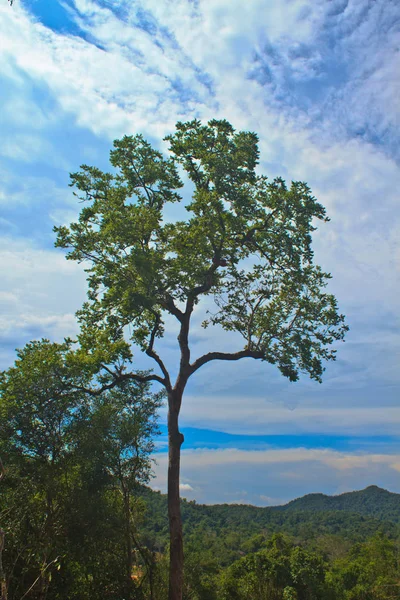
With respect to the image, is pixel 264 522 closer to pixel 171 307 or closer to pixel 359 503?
pixel 359 503

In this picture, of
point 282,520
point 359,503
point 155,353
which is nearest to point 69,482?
point 155,353

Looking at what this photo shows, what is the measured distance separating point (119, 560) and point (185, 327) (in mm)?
7681

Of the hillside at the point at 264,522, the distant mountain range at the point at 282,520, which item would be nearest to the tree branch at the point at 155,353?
the distant mountain range at the point at 282,520

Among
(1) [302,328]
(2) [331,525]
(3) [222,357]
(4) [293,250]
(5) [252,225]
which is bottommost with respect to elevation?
(2) [331,525]

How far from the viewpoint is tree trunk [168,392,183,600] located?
11359 millimetres

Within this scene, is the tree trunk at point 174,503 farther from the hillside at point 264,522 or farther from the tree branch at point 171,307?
the hillside at point 264,522

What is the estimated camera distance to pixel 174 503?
12398 millimetres

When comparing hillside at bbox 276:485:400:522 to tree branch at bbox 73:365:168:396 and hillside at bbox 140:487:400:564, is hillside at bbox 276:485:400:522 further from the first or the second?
tree branch at bbox 73:365:168:396

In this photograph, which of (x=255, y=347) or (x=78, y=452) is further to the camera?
(x=255, y=347)

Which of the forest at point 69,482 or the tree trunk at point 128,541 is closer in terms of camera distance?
the forest at point 69,482

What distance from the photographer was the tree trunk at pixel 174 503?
11.4 meters

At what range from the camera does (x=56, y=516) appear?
1157 centimetres

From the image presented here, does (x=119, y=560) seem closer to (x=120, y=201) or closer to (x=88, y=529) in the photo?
(x=88, y=529)

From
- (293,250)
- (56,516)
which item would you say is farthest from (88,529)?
(293,250)
